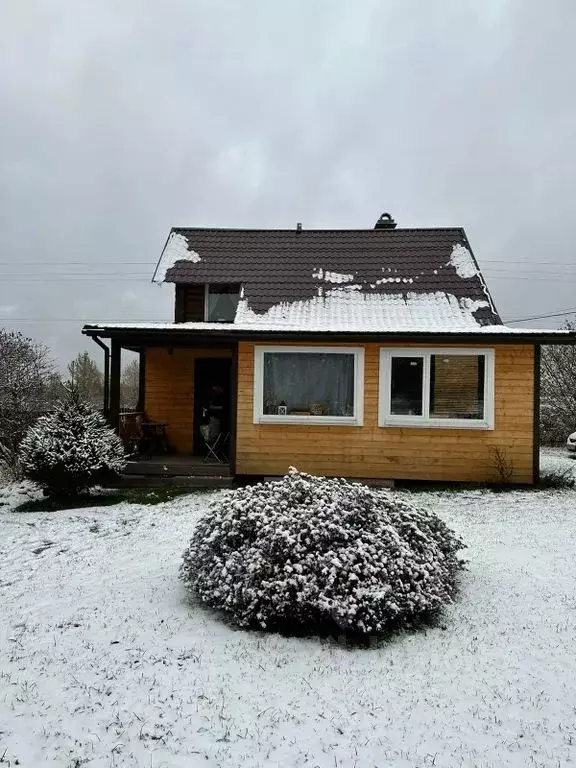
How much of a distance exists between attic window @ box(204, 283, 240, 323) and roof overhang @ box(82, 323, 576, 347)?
214 centimetres

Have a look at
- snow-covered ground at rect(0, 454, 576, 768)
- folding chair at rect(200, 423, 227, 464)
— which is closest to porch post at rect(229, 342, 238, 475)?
folding chair at rect(200, 423, 227, 464)

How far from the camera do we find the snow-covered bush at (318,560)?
12.9 ft

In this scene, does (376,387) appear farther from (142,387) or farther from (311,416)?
(142,387)

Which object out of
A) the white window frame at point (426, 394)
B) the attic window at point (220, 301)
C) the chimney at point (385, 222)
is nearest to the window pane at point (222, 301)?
the attic window at point (220, 301)

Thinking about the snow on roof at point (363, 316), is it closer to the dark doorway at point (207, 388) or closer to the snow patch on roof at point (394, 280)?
the snow patch on roof at point (394, 280)

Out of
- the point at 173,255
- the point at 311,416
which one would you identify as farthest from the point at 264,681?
the point at 173,255

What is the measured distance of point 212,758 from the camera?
104 inches

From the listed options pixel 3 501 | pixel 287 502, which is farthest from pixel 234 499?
pixel 3 501

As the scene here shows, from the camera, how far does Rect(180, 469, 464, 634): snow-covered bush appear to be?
3939 millimetres

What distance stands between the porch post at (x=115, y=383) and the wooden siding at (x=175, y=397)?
171cm

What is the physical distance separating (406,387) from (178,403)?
4.99 m

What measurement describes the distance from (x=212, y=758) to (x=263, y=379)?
7407 mm

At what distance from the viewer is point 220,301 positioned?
12.0 metres

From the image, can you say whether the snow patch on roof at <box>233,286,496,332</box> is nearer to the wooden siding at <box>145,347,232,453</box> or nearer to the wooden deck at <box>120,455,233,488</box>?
the wooden siding at <box>145,347,232,453</box>
